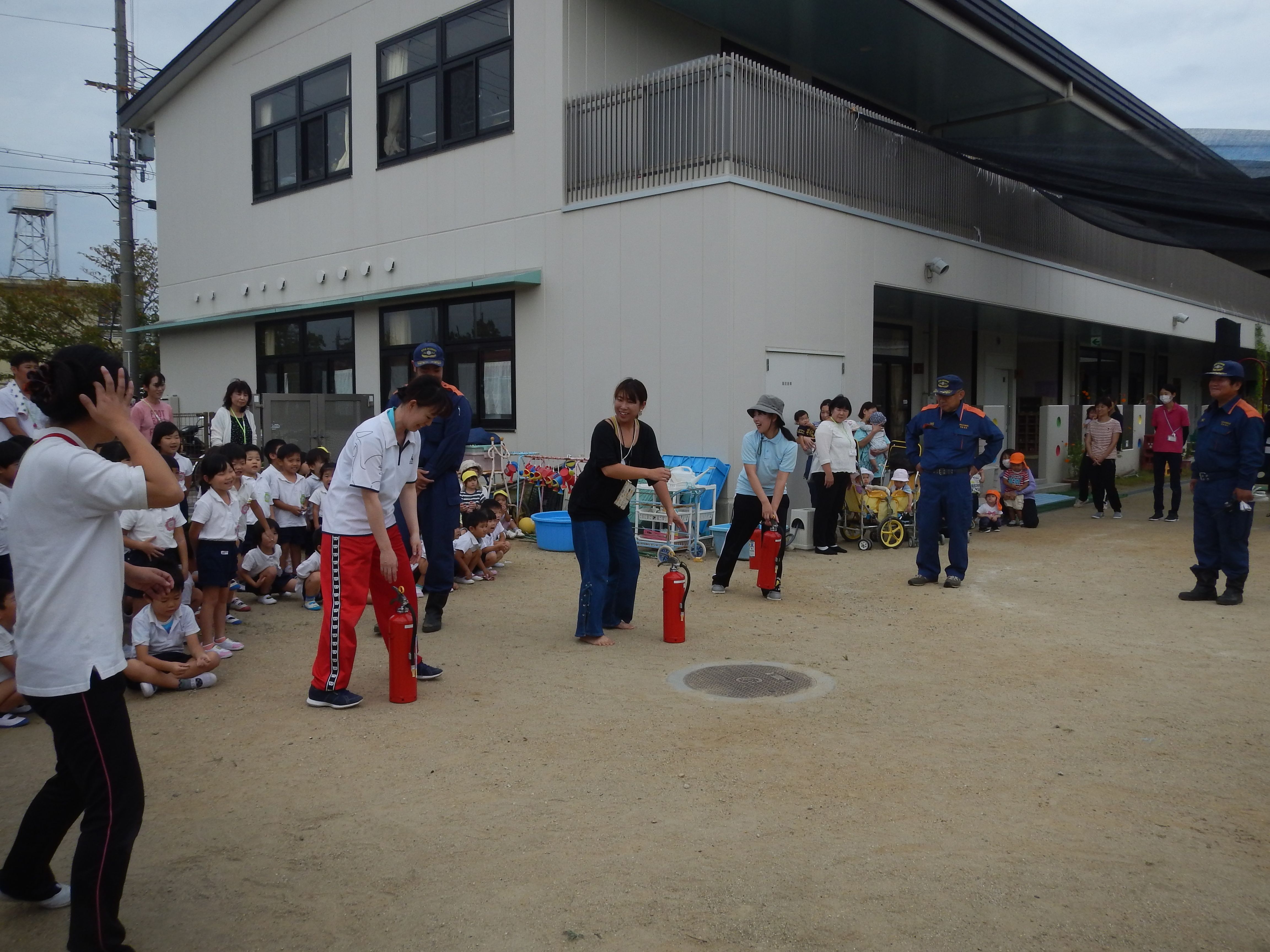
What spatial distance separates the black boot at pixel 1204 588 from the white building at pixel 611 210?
15.5 feet

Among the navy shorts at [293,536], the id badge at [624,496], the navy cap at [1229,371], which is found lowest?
the navy shorts at [293,536]

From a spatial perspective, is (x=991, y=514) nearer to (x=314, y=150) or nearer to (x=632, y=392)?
(x=632, y=392)

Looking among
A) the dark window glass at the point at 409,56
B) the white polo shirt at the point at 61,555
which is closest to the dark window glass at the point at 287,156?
the dark window glass at the point at 409,56

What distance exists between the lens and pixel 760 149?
1132 centimetres

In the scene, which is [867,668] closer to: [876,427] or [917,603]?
[917,603]

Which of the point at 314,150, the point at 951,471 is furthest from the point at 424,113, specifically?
the point at 951,471

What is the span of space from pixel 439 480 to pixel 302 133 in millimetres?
12053

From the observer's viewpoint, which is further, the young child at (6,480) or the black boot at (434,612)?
the black boot at (434,612)

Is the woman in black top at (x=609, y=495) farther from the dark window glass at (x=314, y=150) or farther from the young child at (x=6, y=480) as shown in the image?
the dark window glass at (x=314, y=150)

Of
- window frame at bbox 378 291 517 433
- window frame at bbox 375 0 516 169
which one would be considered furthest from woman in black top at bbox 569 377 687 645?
window frame at bbox 375 0 516 169

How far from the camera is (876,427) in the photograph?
1222 centimetres

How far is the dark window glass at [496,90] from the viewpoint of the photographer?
42.8ft

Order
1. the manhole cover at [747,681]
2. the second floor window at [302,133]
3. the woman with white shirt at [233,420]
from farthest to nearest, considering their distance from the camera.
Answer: the second floor window at [302,133] < the woman with white shirt at [233,420] < the manhole cover at [747,681]

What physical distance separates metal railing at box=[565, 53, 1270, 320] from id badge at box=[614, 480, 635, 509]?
5540 mm
